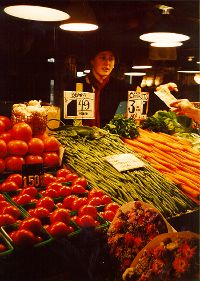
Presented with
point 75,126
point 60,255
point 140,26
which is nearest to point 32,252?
point 60,255

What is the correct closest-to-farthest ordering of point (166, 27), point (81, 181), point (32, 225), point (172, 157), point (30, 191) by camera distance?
point (32, 225)
point (30, 191)
point (81, 181)
point (166, 27)
point (172, 157)

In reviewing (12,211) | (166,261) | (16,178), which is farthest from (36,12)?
(166,261)

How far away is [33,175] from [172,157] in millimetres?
2137

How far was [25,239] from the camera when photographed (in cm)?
228

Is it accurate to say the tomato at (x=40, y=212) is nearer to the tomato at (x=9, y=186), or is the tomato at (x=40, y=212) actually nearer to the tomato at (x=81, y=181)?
the tomato at (x=9, y=186)

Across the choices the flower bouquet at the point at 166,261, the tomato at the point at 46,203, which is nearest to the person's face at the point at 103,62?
the tomato at the point at 46,203

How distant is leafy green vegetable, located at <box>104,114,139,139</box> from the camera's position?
15.6 feet

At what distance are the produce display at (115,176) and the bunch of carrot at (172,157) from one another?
11.1 inches

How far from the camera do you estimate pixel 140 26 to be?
486cm

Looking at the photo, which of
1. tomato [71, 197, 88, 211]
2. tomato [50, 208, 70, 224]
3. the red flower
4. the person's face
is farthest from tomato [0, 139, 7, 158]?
the person's face

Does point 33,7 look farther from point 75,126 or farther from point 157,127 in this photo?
point 157,127

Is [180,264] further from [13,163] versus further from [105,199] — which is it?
[13,163]

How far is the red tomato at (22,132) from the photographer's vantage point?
11.4ft

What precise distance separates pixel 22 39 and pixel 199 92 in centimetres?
388
